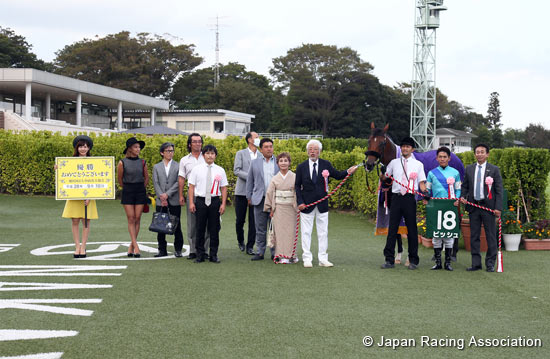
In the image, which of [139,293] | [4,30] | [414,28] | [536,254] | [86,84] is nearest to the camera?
[139,293]

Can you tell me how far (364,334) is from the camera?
512 cm

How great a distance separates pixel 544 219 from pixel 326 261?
4.70m

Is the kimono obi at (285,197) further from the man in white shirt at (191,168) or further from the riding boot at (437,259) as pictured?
the riding boot at (437,259)

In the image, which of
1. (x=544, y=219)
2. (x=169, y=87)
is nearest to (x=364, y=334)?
(x=544, y=219)

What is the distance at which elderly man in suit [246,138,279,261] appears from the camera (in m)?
9.17

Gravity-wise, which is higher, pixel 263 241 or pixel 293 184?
pixel 293 184

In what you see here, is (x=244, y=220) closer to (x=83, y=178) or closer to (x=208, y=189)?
(x=208, y=189)

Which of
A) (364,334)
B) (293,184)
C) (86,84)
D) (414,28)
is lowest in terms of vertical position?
(364,334)

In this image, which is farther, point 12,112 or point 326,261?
point 12,112

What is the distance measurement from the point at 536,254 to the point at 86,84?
40721 mm

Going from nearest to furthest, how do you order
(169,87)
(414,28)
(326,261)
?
(326,261)
(414,28)
(169,87)

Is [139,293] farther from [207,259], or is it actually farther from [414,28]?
[414,28]

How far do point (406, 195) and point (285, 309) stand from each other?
10.2ft

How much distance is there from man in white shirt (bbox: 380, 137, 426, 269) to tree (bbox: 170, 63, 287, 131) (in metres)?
58.9
